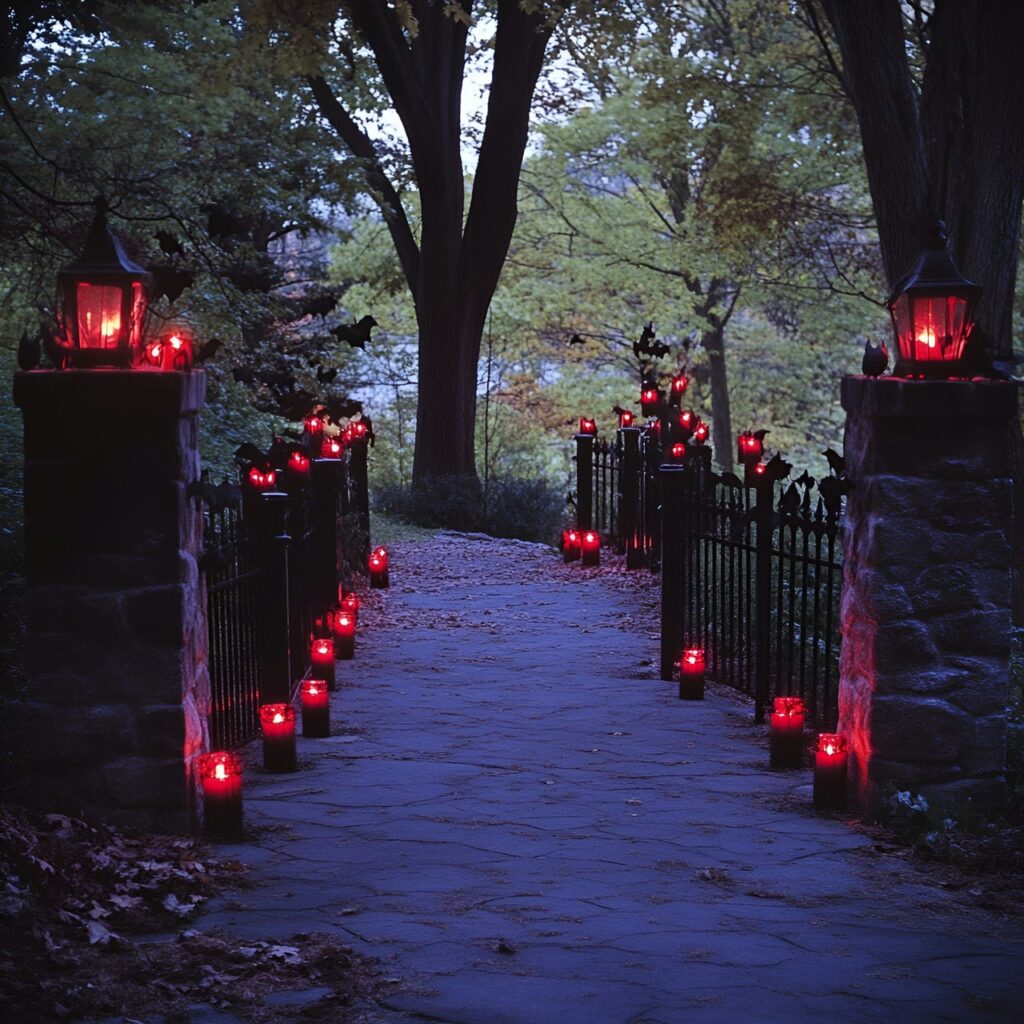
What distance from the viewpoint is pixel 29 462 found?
19.4 feet

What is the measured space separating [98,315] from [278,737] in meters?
2.58

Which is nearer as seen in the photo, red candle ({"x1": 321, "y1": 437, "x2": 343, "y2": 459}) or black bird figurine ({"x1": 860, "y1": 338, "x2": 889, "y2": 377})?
black bird figurine ({"x1": 860, "y1": 338, "x2": 889, "y2": 377})

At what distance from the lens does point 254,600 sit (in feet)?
26.5

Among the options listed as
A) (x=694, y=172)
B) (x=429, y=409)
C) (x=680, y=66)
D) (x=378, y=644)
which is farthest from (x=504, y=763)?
(x=694, y=172)

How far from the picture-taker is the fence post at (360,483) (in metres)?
14.4

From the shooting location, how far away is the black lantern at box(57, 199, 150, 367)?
5.88 m

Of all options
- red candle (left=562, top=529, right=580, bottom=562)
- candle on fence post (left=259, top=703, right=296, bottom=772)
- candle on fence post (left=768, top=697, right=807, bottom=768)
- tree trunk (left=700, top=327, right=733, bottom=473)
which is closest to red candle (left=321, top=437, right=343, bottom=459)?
red candle (left=562, top=529, right=580, bottom=562)

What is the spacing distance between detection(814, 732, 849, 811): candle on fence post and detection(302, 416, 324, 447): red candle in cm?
663

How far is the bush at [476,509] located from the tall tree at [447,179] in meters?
0.41

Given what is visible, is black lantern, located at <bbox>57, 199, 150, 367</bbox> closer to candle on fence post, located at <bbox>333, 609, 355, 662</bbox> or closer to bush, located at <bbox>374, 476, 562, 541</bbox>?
candle on fence post, located at <bbox>333, 609, 355, 662</bbox>

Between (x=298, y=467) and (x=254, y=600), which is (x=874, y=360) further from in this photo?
(x=298, y=467)

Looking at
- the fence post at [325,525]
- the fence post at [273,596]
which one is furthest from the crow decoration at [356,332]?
the fence post at [273,596]

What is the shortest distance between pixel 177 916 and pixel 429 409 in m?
16.3

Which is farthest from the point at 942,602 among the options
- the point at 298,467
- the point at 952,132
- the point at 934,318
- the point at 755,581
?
the point at 952,132
